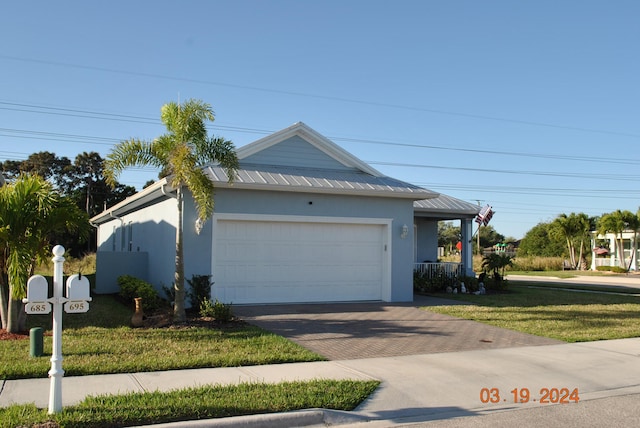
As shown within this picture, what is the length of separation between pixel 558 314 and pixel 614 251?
37.7m

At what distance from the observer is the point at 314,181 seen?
616 inches

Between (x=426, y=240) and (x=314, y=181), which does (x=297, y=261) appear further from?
(x=426, y=240)

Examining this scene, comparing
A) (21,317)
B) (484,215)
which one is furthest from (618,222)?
(21,317)

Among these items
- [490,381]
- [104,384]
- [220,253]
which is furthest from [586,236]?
[104,384]

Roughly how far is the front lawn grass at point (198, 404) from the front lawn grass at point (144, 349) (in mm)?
1472

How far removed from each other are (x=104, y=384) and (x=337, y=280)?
31.3 ft

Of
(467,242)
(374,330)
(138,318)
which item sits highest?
(467,242)

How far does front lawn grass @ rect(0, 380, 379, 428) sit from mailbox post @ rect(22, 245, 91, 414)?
26 centimetres

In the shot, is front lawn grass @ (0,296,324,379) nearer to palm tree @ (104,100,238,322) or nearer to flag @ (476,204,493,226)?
palm tree @ (104,100,238,322)

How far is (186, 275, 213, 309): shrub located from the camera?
13.2 metres

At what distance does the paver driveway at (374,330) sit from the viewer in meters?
9.90

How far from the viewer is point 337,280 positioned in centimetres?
1598

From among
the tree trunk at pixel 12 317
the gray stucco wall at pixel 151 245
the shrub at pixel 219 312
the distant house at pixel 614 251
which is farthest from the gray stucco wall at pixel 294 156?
the distant house at pixel 614 251

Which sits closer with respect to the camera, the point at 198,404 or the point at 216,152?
the point at 198,404
